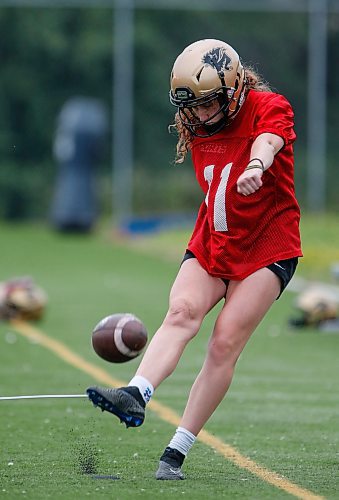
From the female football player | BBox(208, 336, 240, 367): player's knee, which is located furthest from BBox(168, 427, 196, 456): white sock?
BBox(208, 336, 240, 367): player's knee

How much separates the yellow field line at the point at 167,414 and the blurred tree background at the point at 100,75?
21.7m

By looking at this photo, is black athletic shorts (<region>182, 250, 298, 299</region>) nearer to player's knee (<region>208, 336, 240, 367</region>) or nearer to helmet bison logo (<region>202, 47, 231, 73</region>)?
player's knee (<region>208, 336, 240, 367</region>)

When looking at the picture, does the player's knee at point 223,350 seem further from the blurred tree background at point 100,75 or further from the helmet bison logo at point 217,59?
the blurred tree background at point 100,75

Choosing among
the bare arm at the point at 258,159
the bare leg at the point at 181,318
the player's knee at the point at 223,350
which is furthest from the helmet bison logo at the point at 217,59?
the player's knee at the point at 223,350

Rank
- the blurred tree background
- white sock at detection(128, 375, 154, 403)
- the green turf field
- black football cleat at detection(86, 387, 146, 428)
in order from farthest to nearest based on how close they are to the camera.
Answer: the blurred tree background, the green turf field, white sock at detection(128, 375, 154, 403), black football cleat at detection(86, 387, 146, 428)

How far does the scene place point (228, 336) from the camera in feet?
19.8

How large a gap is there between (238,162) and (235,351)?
0.89 metres

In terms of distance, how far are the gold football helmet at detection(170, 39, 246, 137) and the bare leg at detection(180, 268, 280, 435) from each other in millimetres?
762

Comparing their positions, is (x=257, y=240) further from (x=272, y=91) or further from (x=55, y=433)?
(x=55, y=433)

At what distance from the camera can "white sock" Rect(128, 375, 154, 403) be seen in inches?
227

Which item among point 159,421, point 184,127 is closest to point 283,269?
point 184,127

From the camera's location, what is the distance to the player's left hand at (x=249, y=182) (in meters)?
5.66

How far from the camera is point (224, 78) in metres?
6.05

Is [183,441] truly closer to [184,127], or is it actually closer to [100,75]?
[184,127]
